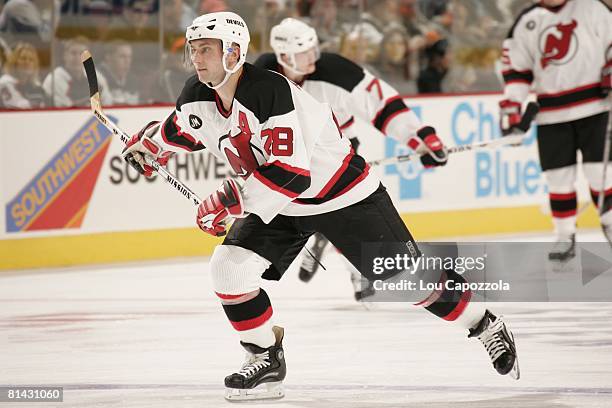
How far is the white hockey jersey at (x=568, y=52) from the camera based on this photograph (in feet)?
19.7

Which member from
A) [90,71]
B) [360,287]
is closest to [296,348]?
[360,287]

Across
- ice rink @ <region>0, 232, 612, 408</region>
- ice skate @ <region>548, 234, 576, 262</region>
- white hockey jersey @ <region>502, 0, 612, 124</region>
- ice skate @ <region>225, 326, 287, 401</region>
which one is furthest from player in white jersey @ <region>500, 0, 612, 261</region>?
ice skate @ <region>225, 326, 287, 401</region>

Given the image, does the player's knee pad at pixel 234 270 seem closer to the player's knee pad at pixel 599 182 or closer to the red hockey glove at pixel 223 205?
the red hockey glove at pixel 223 205

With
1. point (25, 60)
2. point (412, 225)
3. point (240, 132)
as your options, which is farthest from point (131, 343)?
point (412, 225)

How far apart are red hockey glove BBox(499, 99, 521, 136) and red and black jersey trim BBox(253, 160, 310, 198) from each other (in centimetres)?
280

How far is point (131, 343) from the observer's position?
4.62 meters

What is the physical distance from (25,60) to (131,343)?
2.36 metres

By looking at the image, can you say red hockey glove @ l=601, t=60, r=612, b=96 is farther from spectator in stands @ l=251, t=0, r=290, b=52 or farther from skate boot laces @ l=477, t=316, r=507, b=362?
skate boot laces @ l=477, t=316, r=507, b=362

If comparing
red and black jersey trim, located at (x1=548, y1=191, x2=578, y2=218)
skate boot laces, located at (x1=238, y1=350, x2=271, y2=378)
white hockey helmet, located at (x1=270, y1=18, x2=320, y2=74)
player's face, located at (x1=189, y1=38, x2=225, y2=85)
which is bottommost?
red and black jersey trim, located at (x1=548, y1=191, x2=578, y2=218)

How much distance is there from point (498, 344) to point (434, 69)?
4354mm

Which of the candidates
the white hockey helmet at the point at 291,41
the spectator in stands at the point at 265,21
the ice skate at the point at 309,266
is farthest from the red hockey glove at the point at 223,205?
the spectator in stands at the point at 265,21

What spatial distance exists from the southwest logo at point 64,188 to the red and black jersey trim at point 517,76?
6.23 feet

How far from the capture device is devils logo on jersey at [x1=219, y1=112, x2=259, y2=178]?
→ 11.7ft

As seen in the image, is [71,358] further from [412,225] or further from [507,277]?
[412,225]
